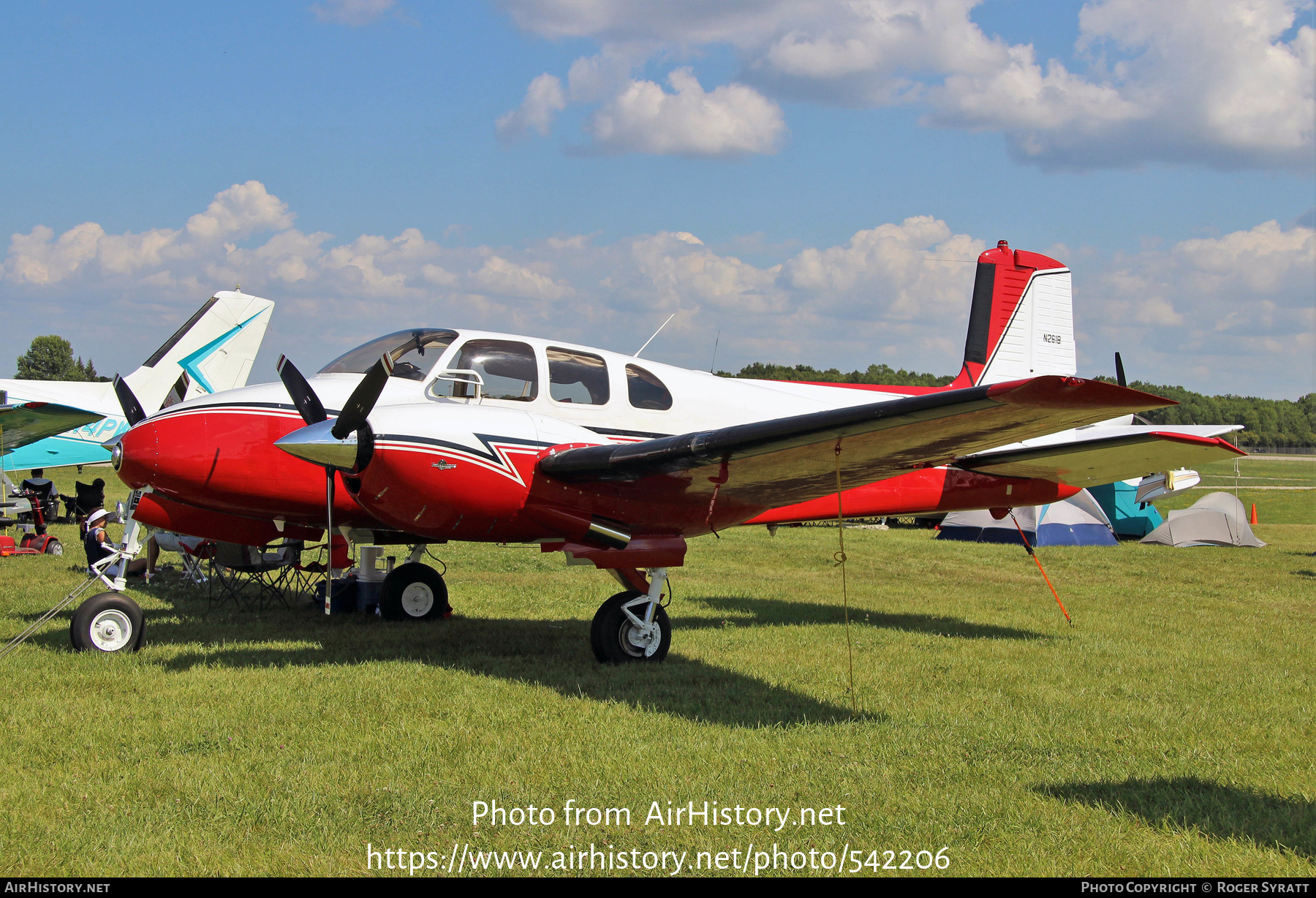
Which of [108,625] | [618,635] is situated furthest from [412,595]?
[618,635]

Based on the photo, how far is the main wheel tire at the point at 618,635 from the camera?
7777 mm

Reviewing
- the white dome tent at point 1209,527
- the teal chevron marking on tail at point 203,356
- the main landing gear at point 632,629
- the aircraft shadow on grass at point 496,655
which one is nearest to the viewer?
the aircraft shadow on grass at point 496,655

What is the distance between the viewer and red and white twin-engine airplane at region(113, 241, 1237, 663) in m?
6.42

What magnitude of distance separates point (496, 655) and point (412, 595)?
8.75 feet

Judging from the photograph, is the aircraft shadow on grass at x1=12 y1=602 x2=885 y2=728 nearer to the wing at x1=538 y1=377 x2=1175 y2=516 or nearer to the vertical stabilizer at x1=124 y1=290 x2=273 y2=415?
the wing at x1=538 y1=377 x2=1175 y2=516

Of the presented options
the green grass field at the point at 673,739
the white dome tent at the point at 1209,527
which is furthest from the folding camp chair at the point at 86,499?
the white dome tent at the point at 1209,527

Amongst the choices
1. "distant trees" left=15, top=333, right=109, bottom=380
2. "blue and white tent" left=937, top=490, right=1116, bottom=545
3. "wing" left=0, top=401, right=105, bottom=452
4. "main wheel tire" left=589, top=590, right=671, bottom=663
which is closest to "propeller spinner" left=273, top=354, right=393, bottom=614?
"main wheel tire" left=589, top=590, right=671, bottom=663

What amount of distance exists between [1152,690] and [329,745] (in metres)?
6.29

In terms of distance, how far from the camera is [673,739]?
18.4 feet

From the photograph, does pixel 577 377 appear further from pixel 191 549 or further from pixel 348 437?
pixel 191 549

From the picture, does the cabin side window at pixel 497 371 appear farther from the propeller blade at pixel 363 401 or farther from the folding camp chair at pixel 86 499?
the folding camp chair at pixel 86 499

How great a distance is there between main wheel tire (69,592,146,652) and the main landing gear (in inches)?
164

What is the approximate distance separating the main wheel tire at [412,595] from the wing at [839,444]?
4.31 metres

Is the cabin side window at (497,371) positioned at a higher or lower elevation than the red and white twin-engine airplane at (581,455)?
higher
